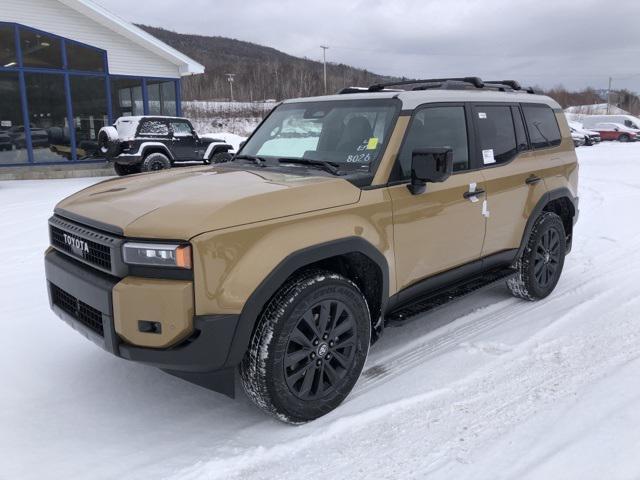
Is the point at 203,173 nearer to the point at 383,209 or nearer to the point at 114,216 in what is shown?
the point at 114,216

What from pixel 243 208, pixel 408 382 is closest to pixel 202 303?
pixel 243 208

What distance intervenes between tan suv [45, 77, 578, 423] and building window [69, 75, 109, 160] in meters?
15.5

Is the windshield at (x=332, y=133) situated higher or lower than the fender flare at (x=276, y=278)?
higher

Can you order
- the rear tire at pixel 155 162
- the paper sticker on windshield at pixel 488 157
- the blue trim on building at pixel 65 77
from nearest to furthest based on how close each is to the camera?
1. the paper sticker on windshield at pixel 488 157
2. the rear tire at pixel 155 162
3. the blue trim on building at pixel 65 77

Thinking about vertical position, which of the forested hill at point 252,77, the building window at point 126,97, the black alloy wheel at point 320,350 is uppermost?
the forested hill at point 252,77

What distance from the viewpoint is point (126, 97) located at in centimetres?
1928

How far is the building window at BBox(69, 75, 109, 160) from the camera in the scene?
17766 mm

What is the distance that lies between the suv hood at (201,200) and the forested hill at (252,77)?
7426cm

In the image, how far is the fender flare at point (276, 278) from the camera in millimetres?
2689

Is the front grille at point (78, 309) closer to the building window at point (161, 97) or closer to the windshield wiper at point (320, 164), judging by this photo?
the windshield wiper at point (320, 164)

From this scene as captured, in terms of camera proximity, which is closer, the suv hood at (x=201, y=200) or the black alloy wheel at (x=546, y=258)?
the suv hood at (x=201, y=200)

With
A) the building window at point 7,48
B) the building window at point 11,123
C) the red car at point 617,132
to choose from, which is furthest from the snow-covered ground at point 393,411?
the red car at point 617,132

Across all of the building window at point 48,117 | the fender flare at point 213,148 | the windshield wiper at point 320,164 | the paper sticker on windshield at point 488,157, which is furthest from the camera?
the building window at point 48,117

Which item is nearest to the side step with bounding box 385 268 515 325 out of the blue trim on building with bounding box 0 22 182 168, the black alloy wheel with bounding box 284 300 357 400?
the black alloy wheel with bounding box 284 300 357 400
